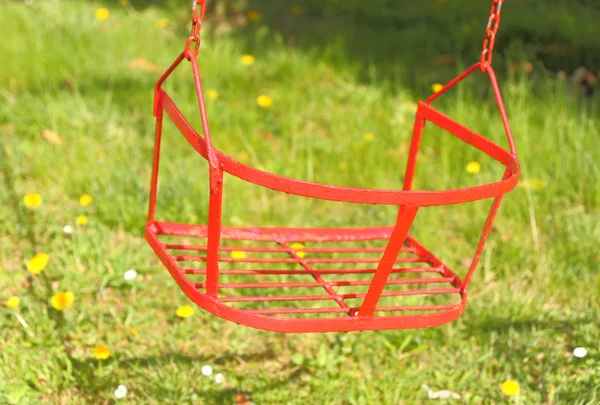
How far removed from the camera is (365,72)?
430 centimetres

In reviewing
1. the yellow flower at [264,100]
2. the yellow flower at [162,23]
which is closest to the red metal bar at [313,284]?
the yellow flower at [264,100]

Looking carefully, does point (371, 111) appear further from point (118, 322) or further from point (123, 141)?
point (118, 322)

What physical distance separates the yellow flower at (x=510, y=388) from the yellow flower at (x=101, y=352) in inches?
42.7

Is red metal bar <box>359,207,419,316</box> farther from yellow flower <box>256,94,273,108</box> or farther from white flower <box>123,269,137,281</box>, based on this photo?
yellow flower <box>256,94,273,108</box>

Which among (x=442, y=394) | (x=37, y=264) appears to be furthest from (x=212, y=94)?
(x=442, y=394)

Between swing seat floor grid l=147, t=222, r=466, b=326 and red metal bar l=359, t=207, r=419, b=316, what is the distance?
40 millimetres

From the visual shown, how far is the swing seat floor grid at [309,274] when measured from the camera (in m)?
1.83

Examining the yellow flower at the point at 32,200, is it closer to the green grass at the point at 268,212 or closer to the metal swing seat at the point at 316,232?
the green grass at the point at 268,212

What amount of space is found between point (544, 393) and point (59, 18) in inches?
139

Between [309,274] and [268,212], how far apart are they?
2.56ft

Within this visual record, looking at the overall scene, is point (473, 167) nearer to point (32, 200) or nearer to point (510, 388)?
point (510, 388)

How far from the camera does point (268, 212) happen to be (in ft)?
10.0

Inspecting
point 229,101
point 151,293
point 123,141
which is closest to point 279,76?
point 229,101

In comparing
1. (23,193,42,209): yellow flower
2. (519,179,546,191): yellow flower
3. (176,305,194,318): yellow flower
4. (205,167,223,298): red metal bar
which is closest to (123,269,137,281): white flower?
(176,305,194,318): yellow flower
